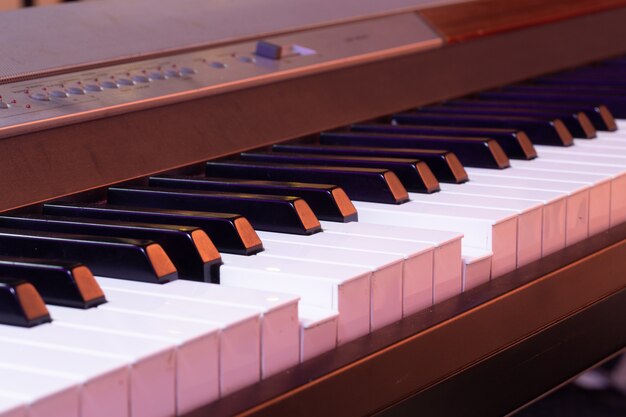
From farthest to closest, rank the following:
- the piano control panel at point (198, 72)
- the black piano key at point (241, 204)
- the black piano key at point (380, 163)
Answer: the black piano key at point (380, 163)
the piano control panel at point (198, 72)
the black piano key at point (241, 204)

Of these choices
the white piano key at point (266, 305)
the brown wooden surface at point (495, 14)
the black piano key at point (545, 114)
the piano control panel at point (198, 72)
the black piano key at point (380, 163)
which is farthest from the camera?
the brown wooden surface at point (495, 14)

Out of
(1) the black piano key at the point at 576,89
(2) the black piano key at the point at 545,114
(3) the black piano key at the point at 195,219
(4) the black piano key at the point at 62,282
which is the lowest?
(1) the black piano key at the point at 576,89

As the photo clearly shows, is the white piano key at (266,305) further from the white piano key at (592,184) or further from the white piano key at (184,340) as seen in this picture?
the white piano key at (592,184)

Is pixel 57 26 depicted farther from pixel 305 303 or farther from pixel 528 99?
pixel 528 99

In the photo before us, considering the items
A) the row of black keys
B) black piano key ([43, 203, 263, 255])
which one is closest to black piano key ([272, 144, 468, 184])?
the row of black keys

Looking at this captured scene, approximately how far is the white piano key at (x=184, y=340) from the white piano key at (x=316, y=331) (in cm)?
13

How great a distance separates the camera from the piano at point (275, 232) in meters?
0.98

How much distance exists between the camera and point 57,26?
5.82ft

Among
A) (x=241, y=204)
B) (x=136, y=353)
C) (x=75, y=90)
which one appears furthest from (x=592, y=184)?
(x=136, y=353)

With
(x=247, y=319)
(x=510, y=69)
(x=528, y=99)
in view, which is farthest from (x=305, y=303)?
(x=510, y=69)

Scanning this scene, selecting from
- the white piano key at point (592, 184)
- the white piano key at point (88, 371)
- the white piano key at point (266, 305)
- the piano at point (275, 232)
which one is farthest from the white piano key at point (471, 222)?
the white piano key at point (88, 371)

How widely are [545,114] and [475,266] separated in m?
0.78

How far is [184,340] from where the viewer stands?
0.94 m

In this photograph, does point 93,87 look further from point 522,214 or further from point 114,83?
point 522,214
